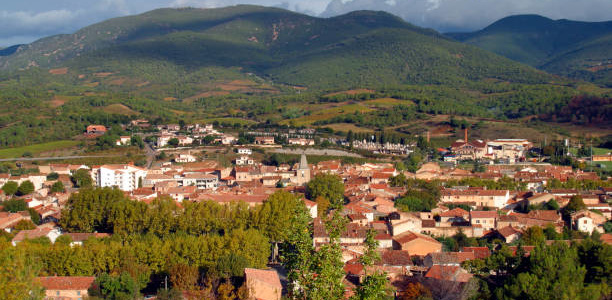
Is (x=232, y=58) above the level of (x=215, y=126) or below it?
above

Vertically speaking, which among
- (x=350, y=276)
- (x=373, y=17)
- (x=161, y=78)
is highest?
(x=373, y=17)

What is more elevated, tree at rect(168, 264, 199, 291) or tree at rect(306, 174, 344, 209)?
tree at rect(306, 174, 344, 209)

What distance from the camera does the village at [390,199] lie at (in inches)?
993

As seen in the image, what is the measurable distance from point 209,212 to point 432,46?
136 metres

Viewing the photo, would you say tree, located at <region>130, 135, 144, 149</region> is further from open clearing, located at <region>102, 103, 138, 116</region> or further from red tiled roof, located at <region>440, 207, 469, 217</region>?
red tiled roof, located at <region>440, 207, 469, 217</region>

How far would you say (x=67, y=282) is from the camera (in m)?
23.1

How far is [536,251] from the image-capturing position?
22.9 meters

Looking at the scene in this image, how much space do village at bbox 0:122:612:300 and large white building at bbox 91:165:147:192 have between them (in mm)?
69

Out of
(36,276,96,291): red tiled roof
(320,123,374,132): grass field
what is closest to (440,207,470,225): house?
(36,276,96,291): red tiled roof

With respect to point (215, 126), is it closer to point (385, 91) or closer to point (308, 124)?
point (308, 124)

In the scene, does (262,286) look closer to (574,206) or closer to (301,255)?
(301,255)

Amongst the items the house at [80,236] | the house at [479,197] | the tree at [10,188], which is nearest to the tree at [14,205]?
the tree at [10,188]

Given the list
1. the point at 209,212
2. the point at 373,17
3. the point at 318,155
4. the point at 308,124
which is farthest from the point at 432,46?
the point at 209,212

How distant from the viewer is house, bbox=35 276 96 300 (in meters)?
22.6
